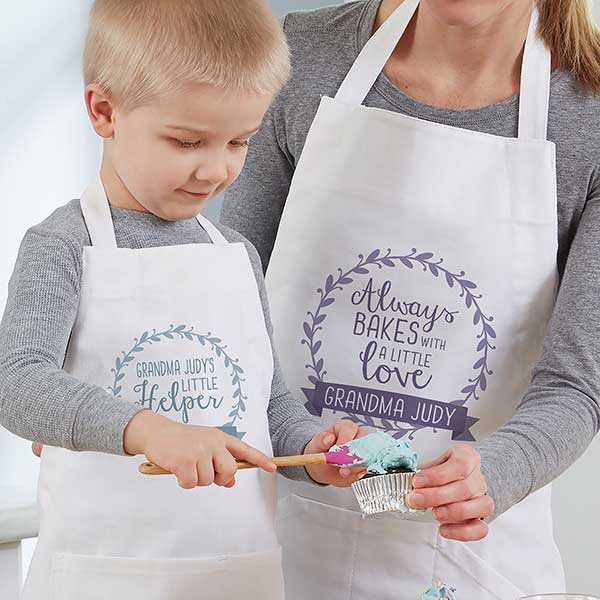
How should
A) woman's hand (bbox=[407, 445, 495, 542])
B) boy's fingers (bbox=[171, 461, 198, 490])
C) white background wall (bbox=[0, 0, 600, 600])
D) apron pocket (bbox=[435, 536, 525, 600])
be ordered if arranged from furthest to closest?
1. white background wall (bbox=[0, 0, 600, 600])
2. apron pocket (bbox=[435, 536, 525, 600])
3. woman's hand (bbox=[407, 445, 495, 542])
4. boy's fingers (bbox=[171, 461, 198, 490])

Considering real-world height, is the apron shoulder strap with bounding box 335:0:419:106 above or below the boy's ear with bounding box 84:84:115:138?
above

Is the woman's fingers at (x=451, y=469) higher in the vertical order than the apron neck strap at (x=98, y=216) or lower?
lower

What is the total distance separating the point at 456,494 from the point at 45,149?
137 centimetres

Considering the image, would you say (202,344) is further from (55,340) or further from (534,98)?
(534,98)

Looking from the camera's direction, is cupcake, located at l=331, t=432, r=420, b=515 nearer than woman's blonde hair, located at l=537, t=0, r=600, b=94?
Yes

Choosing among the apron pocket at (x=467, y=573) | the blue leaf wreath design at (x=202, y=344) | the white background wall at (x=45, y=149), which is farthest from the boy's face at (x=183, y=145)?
the white background wall at (x=45, y=149)

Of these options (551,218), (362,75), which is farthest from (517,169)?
(362,75)

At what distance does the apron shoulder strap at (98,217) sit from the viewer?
3.30 feet

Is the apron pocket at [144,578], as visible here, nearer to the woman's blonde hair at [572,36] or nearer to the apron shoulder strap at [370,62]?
the apron shoulder strap at [370,62]

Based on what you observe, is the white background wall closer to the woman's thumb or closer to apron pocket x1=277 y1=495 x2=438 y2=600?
apron pocket x1=277 y1=495 x2=438 y2=600

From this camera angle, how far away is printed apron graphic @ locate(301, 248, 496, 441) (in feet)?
3.97

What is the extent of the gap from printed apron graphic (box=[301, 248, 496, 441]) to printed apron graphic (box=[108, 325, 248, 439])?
21 cm

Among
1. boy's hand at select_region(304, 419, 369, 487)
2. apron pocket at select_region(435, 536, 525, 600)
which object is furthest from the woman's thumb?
apron pocket at select_region(435, 536, 525, 600)

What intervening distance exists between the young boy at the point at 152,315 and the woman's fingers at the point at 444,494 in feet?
0.39
